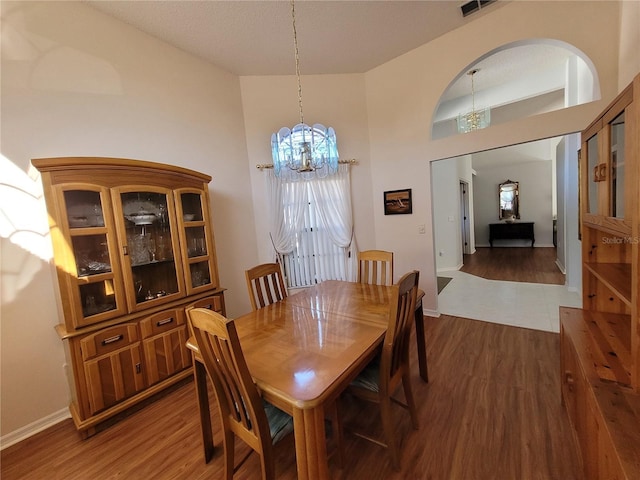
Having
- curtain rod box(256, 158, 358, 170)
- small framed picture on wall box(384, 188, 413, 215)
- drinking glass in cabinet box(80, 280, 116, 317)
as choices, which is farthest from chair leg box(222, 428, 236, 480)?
small framed picture on wall box(384, 188, 413, 215)

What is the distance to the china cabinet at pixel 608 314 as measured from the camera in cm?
93

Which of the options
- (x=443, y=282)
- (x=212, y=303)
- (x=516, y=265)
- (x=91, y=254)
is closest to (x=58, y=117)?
(x=91, y=254)

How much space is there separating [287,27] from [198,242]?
2.30 meters

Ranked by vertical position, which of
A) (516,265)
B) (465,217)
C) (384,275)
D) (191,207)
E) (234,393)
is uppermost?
(191,207)

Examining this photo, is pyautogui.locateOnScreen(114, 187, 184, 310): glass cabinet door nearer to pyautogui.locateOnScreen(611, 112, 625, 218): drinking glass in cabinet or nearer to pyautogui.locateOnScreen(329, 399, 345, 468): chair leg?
pyautogui.locateOnScreen(329, 399, 345, 468): chair leg

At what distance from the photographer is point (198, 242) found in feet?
8.27

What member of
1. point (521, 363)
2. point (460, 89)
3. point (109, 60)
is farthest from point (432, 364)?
point (460, 89)

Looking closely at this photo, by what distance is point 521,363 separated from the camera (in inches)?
89.7

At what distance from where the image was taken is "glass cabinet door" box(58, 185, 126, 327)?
1.74m

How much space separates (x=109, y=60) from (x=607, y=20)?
4251 millimetres

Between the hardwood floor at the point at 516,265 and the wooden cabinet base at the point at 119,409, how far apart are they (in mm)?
5295

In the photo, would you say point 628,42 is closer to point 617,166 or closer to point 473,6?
point 473,6

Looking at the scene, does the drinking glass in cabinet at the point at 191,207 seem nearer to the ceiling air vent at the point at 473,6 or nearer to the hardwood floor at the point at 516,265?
the ceiling air vent at the point at 473,6

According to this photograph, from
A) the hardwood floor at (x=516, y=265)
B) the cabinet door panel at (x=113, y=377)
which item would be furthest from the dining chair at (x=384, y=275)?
the hardwood floor at (x=516, y=265)
